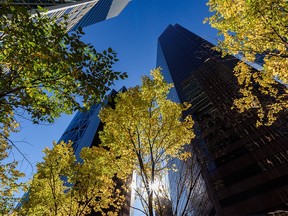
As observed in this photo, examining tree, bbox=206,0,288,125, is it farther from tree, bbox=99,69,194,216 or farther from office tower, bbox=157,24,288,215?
office tower, bbox=157,24,288,215

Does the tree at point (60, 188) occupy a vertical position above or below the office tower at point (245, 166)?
below

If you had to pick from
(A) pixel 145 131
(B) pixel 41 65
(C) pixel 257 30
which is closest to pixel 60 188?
(A) pixel 145 131

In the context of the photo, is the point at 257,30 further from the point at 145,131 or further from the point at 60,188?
the point at 60,188

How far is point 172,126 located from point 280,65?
4.12m

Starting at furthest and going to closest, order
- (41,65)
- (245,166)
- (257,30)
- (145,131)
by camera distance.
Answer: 1. (245,166)
2. (145,131)
3. (257,30)
4. (41,65)

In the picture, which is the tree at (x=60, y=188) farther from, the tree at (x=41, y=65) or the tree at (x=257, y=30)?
the tree at (x=257, y=30)

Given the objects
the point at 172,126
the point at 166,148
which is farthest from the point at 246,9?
the point at 166,148

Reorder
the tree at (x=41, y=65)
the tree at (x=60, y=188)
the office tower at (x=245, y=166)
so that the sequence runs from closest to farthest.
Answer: the tree at (x=41, y=65) → the tree at (x=60, y=188) → the office tower at (x=245, y=166)

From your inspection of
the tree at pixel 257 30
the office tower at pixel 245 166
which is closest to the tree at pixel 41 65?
the tree at pixel 257 30

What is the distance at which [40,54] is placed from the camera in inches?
149

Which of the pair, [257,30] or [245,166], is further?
[245,166]

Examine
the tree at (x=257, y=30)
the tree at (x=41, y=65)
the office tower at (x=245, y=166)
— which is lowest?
the tree at (x=41, y=65)

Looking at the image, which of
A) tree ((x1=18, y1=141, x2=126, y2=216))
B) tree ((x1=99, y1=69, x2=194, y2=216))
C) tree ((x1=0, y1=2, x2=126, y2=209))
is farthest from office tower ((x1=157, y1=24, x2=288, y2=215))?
tree ((x1=0, y1=2, x2=126, y2=209))

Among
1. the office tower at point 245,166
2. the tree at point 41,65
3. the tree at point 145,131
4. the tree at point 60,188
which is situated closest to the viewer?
the tree at point 41,65
